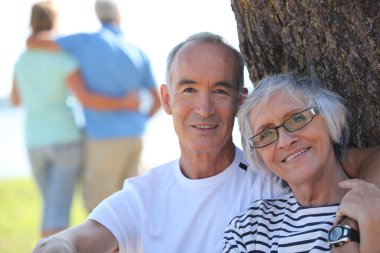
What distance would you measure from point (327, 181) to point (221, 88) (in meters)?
0.66

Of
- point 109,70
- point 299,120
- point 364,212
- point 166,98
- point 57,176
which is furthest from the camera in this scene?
point 57,176

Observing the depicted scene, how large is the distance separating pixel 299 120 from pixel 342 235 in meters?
0.51

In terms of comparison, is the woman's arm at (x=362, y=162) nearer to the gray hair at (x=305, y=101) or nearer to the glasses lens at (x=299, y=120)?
the gray hair at (x=305, y=101)

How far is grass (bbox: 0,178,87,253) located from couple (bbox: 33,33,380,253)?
4.03 metres

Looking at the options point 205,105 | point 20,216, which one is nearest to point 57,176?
point 205,105

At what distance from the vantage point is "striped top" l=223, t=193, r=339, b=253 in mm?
3484

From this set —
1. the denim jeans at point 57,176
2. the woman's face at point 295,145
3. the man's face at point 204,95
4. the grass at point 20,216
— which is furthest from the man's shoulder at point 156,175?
the grass at point 20,216

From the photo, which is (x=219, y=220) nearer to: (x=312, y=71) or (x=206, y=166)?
(x=206, y=166)

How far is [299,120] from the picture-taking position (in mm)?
3584

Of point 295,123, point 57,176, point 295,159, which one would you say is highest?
point 295,123

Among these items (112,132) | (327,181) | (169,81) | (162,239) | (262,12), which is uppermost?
(262,12)

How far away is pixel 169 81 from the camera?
4.14 meters

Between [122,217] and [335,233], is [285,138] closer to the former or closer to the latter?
[335,233]

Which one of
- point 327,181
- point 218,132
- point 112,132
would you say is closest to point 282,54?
point 218,132
